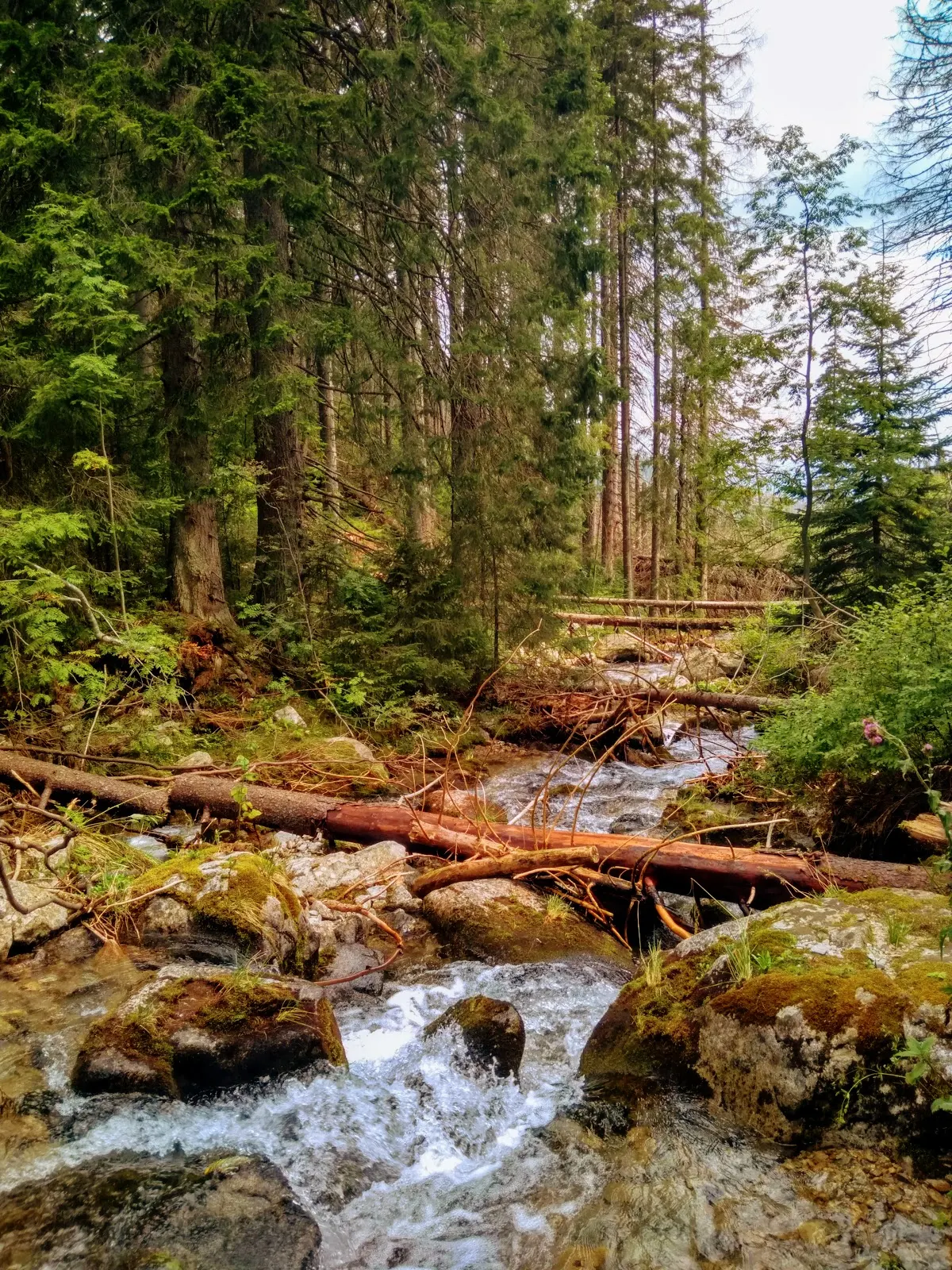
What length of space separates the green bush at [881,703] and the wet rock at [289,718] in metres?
4.98

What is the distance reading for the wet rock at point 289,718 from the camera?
8375mm

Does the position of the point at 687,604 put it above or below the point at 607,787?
above

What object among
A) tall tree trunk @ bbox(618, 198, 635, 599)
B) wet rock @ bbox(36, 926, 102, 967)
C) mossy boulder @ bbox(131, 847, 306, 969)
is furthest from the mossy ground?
tall tree trunk @ bbox(618, 198, 635, 599)

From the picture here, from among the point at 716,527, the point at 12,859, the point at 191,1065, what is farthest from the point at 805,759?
the point at 716,527

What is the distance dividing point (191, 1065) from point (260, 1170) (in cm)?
63

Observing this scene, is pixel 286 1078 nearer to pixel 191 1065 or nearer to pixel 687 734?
pixel 191 1065

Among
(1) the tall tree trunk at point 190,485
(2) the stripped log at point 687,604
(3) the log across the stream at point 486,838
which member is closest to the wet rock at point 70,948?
(3) the log across the stream at point 486,838

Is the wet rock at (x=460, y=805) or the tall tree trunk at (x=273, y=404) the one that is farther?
the tall tree trunk at (x=273, y=404)

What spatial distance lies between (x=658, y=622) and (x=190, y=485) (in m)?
9.32

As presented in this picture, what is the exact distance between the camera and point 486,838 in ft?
18.9

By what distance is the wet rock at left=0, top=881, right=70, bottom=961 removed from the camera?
4.35 meters

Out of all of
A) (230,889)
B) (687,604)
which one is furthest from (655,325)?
(230,889)

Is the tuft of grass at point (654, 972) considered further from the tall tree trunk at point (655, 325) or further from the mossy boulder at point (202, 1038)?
the tall tree trunk at point (655, 325)

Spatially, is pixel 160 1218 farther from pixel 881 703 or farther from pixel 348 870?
pixel 881 703
